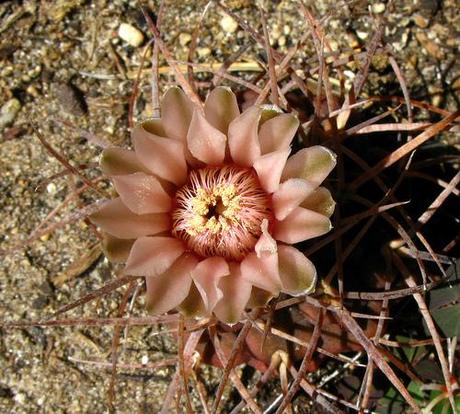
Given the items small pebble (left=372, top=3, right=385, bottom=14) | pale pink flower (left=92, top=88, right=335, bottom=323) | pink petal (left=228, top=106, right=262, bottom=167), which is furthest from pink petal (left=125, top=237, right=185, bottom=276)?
small pebble (left=372, top=3, right=385, bottom=14)

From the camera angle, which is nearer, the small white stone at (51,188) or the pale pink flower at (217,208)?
the pale pink flower at (217,208)

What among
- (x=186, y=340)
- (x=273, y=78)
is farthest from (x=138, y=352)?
(x=273, y=78)

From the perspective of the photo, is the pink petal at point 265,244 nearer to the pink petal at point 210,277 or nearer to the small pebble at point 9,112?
the pink petal at point 210,277

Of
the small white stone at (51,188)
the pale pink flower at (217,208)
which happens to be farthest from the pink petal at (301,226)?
the small white stone at (51,188)

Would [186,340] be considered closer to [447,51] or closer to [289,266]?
[289,266]

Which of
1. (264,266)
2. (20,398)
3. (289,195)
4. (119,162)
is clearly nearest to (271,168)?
(289,195)
